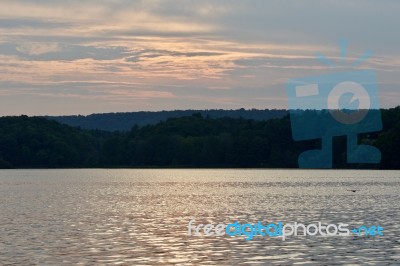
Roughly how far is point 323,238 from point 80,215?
3327 cm

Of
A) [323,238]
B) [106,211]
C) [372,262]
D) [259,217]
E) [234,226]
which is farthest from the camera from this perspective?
[106,211]

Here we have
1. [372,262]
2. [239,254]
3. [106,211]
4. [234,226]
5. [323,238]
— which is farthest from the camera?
[106,211]

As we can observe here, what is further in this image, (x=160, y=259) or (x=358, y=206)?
(x=358, y=206)

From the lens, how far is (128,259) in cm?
5025

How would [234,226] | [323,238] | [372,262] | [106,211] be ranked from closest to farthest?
1. [372,262]
2. [323,238]
3. [234,226]
4. [106,211]

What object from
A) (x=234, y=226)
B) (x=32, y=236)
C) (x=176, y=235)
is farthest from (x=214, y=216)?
(x=32, y=236)

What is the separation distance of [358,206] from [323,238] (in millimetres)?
39188

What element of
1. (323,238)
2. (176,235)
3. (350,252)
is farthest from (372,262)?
(176,235)

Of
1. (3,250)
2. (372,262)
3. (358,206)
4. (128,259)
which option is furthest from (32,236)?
(358,206)

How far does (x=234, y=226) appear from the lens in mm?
71250

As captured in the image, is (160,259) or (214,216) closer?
(160,259)

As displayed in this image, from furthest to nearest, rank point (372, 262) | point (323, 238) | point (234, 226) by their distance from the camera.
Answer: point (234, 226), point (323, 238), point (372, 262)

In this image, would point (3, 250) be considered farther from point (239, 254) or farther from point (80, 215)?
point (80, 215)

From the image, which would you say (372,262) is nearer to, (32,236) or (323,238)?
(323,238)
